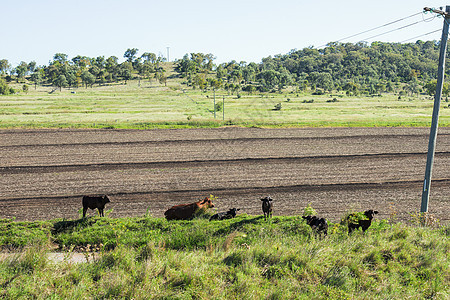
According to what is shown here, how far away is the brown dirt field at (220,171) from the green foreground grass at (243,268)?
209 inches

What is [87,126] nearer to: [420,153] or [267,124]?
[267,124]

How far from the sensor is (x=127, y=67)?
17438 cm

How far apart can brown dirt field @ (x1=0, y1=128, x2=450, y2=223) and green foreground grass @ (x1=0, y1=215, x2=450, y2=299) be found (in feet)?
17.4

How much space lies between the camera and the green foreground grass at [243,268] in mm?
6949

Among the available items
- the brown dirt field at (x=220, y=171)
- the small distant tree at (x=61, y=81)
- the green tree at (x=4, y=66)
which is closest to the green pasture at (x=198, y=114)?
the brown dirt field at (x=220, y=171)

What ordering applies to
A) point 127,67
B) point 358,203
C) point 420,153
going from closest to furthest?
point 358,203 → point 420,153 → point 127,67

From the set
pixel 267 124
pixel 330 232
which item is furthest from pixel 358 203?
pixel 267 124

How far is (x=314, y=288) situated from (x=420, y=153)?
26.2 meters

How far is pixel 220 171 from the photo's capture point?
2361 centimetres

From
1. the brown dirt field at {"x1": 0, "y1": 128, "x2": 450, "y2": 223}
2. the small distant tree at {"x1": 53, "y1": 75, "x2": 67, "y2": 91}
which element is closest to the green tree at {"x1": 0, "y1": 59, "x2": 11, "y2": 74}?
the small distant tree at {"x1": 53, "y1": 75, "x2": 67, "y2": 91}

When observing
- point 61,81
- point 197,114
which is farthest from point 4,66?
point 197,114

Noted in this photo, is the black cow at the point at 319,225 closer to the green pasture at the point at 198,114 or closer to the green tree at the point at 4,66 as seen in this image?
the green pasture at the point at 198,114

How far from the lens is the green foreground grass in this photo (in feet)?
22.8

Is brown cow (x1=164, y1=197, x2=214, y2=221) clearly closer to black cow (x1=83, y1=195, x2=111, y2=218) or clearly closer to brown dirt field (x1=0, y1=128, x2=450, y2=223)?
black cow (x1=83, y1=195, x2=111, y2=218)
